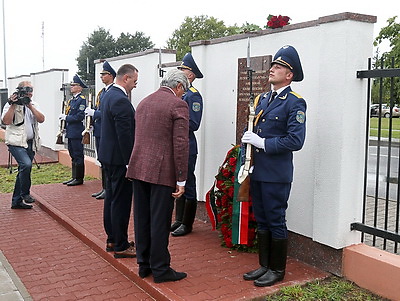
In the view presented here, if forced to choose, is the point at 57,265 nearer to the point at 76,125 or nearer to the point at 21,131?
the point at 21,131

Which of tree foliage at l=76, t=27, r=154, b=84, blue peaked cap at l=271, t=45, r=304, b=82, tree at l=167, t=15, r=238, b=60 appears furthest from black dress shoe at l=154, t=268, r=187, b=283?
tree foliage at l=76, t=27, r=154, b=84

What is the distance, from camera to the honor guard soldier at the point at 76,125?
876cm

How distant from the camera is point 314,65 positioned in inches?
182

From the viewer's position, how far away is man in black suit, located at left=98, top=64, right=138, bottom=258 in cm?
472

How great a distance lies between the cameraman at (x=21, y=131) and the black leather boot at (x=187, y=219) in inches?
112

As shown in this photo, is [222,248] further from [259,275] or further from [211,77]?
[211,77]

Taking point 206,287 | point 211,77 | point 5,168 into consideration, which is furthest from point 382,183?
point 5,168

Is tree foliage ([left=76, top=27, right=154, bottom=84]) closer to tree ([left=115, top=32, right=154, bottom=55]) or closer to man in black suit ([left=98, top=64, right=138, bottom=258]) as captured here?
tree ([left=115, top=32, right=154, bottom=55])

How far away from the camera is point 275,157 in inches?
165

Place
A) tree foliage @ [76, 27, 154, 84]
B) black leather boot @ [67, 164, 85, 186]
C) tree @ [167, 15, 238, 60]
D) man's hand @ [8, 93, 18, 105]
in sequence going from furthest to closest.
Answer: tree foliage @ [76, 27, 154, 84]
tree @ [167, 15, 238, 60]
black leather boot @ [67, 164, 85, 186]
man's hand @ [8, 93, 18, 105]

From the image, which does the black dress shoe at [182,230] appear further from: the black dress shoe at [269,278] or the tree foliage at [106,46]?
the tree foliage at [106,46]

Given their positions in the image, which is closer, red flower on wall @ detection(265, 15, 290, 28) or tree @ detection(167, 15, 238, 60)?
red flower on wall @ detection(265, 15, 290, 28)

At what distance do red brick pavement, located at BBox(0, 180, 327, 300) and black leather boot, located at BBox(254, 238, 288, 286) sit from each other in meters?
0.06

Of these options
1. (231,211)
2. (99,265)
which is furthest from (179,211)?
(99,265)
